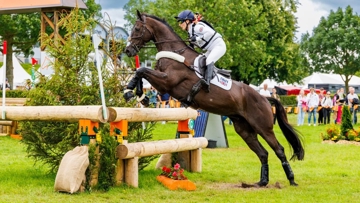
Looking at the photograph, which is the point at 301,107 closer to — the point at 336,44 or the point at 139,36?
the point at 139,36

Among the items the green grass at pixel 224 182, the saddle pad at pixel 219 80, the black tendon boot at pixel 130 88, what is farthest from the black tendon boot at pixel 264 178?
the black tendon boot at pixel 130 88

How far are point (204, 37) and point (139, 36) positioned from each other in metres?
1.03

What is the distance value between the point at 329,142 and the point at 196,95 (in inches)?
388

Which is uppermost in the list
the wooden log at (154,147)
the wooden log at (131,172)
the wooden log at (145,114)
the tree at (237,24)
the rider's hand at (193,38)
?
the tree at (237,24)

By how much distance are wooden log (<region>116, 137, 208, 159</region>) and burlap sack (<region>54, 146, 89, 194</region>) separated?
0.62 metres

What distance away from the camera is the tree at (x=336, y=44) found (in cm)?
6309

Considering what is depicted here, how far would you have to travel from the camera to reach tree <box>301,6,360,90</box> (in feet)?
207

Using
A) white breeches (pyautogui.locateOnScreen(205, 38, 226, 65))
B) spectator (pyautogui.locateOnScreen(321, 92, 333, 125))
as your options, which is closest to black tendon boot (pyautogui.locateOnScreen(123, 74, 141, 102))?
white breeches (pyautogui.locateOnScreen(205, 38, 226, 65))

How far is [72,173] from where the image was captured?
8102 millimetres

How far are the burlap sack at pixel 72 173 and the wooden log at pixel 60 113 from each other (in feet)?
1.73

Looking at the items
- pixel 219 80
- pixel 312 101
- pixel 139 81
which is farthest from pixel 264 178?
pixel 312 101

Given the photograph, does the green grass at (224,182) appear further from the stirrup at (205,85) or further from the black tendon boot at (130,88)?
the stirrup at (205,85)

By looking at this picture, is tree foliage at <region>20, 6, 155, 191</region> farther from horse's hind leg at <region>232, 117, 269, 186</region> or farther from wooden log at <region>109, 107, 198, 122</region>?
horse's hind leg at <region>232, 117, 269, 186</region>

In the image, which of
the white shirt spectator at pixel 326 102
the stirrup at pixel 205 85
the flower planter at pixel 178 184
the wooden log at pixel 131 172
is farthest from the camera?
the white shirt spectator at pixel 326 102
